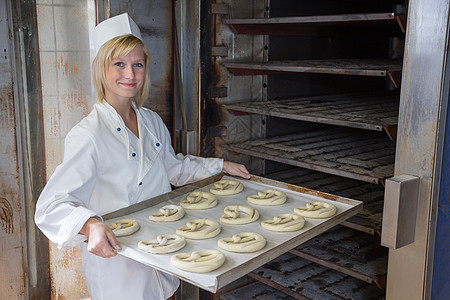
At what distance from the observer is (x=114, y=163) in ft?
6.18

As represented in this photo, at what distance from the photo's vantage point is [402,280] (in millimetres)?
1851

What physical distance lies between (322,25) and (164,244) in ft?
5.07

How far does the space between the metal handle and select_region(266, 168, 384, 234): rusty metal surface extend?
0.95ft

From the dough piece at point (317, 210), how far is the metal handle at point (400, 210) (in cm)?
22

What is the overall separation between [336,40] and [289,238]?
190 centimetres

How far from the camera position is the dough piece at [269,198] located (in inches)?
80.5

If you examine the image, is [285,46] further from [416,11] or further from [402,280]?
[402,280]

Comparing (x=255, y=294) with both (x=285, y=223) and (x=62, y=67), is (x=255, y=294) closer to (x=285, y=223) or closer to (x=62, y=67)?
(x=285, y=223)

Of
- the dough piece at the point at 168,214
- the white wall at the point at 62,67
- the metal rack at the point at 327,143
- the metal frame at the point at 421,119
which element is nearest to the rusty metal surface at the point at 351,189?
the metal rack at the point at 327,143

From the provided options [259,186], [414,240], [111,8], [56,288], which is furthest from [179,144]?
[414,240]

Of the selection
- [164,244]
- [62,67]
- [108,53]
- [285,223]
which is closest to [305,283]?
[285,223]

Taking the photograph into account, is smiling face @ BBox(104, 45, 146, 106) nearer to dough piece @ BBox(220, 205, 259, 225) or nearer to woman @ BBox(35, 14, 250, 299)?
woman @ BBox(35, 14, 250, 299)

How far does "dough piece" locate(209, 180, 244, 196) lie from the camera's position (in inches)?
85.5

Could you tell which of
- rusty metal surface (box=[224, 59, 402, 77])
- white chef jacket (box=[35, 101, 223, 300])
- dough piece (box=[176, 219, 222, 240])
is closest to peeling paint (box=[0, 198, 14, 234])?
white chef jacket (box=[35, 101, 223, 300])
